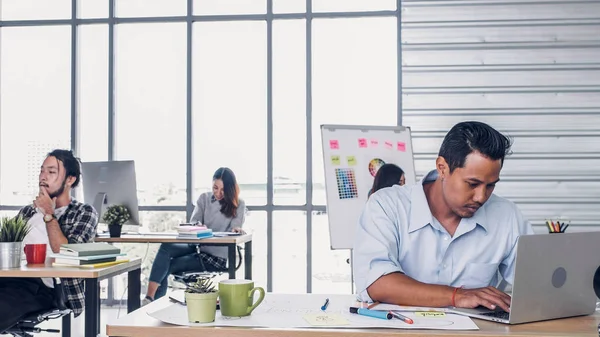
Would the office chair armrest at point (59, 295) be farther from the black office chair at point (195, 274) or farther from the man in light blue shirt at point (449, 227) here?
the man in light blue shirt at point (449, 227)

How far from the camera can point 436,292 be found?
1.80 m

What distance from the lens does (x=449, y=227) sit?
6.81ft

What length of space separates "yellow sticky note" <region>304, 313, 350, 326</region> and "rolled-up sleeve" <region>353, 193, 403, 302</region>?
273mm

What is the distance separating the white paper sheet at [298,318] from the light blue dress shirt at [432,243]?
0.86ft

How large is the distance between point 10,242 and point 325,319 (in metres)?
1.76

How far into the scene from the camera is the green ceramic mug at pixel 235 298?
164 cm

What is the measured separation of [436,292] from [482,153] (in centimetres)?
A: 42

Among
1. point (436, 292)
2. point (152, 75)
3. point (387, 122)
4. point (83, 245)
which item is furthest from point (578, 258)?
point (152, 75)

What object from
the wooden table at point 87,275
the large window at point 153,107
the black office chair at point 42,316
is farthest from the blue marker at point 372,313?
the large window at point 153,107

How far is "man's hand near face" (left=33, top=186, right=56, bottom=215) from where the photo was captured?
3400 mm

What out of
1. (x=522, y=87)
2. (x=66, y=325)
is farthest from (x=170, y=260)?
(x=522, y=87)

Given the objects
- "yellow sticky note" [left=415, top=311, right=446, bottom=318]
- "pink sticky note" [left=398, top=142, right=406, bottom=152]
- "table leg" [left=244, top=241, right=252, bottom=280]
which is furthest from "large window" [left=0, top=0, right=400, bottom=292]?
"yellow sticky note" [left=415, top=311, right=446, bottom=318]

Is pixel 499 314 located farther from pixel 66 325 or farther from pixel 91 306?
pixel 66 325

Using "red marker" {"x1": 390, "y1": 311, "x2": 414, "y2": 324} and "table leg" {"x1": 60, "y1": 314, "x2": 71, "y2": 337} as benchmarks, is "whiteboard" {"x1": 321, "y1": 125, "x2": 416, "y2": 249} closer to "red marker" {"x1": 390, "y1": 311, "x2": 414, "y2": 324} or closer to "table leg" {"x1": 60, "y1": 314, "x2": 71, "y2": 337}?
"table leg" {"x1": 60, "y1": 314, "x2": 71, "y2": 337}
